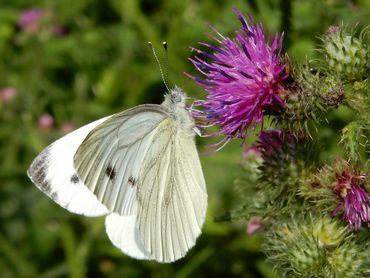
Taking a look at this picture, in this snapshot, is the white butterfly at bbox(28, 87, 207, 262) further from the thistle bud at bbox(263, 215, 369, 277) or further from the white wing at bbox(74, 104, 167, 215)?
the thistle bud at bbox(263, 215, 369, 277)

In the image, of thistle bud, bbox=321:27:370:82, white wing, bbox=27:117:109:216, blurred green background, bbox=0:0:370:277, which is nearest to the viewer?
thistle bud, bbox=321:27:370:82

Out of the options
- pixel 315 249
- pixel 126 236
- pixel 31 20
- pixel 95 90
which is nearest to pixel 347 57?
pixel 315 249

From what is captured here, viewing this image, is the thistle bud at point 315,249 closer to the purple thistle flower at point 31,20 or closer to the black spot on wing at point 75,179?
the black spot on wing at point 75,179

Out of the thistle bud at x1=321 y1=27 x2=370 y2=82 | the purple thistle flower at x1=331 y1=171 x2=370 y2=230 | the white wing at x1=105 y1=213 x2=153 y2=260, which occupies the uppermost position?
the thistle bud at x1=321 y1=27 x2=370 y2=82

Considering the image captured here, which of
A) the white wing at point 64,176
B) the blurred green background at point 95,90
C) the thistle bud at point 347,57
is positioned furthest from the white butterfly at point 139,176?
the thistle bud at point 347,57

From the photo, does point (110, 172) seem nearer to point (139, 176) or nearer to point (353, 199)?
point (139, 176)

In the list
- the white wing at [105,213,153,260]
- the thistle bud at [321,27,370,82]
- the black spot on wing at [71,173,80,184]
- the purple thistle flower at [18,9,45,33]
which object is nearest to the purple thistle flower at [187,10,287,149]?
the thistle bud at [321,27,370,82]

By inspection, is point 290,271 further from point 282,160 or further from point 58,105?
point 58,105

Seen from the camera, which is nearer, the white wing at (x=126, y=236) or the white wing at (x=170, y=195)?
the white wing at (x=170, y=195)
